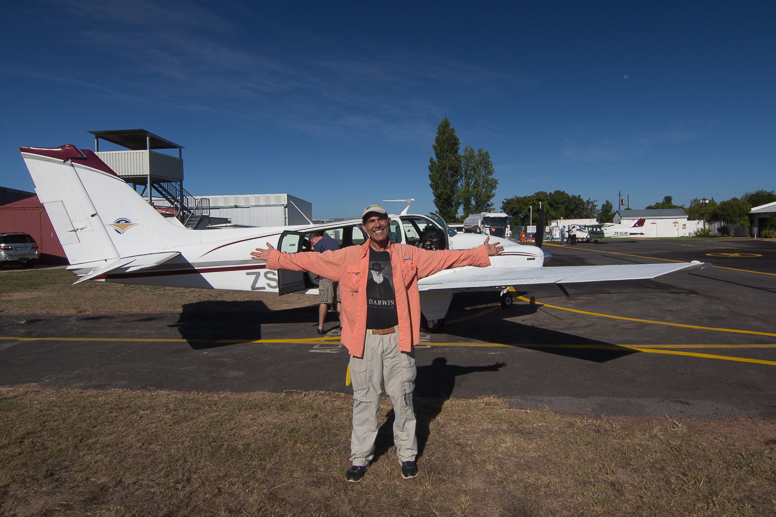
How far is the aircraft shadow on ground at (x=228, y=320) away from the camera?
7371 mm

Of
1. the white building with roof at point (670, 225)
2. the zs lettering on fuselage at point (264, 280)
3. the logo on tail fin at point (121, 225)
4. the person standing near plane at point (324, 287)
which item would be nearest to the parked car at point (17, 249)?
the logo on tail fin at point (121, 225)

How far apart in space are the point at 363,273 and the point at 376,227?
0.34 m

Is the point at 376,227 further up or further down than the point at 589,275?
further up

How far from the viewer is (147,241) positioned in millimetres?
7609

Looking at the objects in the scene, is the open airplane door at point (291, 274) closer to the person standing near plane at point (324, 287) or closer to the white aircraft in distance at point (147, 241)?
the white aircraft in distance at point (147, 241)

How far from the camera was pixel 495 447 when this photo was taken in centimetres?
336

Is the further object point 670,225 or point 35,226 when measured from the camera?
point 670,225

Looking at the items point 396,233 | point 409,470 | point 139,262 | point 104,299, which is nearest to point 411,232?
point 396,233

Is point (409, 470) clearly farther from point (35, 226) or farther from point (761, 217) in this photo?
point (761, 217)

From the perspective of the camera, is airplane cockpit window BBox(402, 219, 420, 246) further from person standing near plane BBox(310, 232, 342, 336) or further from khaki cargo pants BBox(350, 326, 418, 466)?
khaki cargo pants BBox(350, 326, 418, 466)

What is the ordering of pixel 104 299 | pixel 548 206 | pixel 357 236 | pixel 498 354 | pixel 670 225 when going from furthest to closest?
pixel 548 206
pixel 670 225
pixel 104 299
pixel 357 236
pixel 498 354

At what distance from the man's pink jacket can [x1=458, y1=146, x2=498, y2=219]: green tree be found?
2129 inches

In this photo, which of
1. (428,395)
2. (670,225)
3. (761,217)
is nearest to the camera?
(428,395)

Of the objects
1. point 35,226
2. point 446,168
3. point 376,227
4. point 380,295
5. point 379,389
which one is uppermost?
point 446,168
